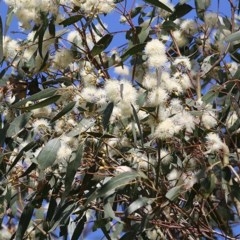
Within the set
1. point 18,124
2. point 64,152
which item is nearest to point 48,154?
point 64,152

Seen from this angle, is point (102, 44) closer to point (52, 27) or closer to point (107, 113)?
point (52, 27)

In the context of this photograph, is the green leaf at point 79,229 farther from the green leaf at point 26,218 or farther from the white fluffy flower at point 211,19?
the white fluffy flower at point 211,19

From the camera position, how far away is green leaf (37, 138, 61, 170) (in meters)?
1.84

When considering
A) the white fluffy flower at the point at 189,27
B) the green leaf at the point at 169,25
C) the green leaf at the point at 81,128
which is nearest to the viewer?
the green leaf at the point at 81,128

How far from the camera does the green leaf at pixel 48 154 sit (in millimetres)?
1840

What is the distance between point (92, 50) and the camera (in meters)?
2.19

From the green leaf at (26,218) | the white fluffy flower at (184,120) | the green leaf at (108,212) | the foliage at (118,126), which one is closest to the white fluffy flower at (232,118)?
the foliage at (118,126)

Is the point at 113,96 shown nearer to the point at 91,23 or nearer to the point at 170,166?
the point at 170,166

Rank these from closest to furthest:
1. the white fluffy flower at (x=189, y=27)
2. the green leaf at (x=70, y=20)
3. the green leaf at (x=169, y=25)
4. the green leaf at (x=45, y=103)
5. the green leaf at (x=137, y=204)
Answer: the green leaf at (x=137, y=204)
the green leaf at (x=45, y=103)
the green leaf at (x=70, y=20)
the green leaf at (x=169, y=25)
the white fluffy flower at (x=189, y=27)

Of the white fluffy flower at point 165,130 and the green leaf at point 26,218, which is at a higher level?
the white fluffy flower at point 165,130

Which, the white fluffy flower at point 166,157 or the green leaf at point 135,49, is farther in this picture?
the green leaf at point 135,49

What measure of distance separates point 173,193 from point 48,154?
317 millimetres

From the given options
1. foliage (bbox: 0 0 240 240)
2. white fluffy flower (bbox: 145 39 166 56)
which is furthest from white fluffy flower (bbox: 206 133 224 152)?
white fluffy flower (bbox: 145 39 166 56)

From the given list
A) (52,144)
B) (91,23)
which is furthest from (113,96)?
(91,23)
